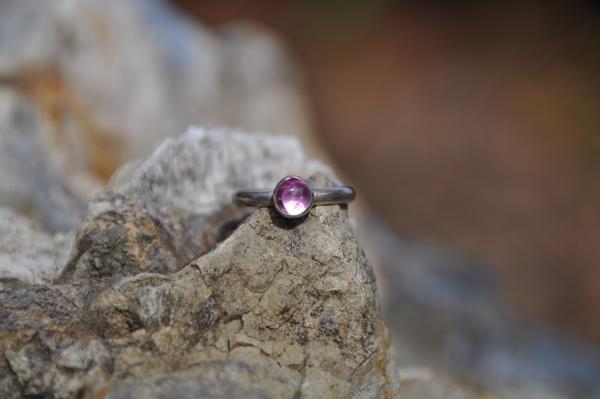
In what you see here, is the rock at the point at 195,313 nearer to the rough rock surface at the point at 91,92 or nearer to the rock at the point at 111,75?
the rough rock surface at the point at 91,92

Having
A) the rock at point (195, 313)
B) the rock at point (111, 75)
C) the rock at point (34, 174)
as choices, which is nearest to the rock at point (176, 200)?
the rock at point (195, 313)

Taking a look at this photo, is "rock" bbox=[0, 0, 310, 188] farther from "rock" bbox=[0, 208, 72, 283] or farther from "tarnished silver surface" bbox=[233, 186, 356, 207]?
"tarnished silver surface" bbox=[233, 186, 356, 207]

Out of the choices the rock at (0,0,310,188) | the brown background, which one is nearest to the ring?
the rock at (0,0,310,188)

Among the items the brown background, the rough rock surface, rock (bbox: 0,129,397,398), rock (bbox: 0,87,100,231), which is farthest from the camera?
the brown background

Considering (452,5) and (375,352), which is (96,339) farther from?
(452,5)

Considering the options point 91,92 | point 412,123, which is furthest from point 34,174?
point 412,123

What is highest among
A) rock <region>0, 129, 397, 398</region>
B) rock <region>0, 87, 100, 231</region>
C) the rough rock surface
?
the rough rock surface
